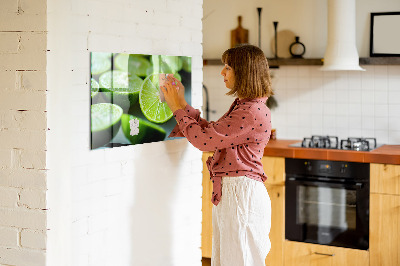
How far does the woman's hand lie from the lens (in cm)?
288

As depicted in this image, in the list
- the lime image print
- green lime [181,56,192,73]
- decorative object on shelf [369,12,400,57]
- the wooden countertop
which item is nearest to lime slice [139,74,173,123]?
the lime image print

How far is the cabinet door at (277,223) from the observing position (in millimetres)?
4398

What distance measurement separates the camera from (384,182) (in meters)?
4.04

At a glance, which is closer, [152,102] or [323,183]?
[152,102]

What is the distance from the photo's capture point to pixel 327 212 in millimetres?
4312

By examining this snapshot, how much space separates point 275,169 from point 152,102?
1739mm

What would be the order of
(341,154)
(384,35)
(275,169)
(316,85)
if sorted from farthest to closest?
(316,85), (384,35), (275,169), (341,154)

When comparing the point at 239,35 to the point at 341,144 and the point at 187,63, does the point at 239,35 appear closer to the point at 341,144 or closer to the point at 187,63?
the point at 341,144

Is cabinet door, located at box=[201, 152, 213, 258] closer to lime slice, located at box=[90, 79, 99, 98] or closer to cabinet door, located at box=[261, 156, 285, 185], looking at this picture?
cabinet door, located at box=[261, 156, 285, 185]

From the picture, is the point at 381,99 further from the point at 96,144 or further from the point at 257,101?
the point at 96,144

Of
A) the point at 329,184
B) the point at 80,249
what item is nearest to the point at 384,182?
the point at 329,184

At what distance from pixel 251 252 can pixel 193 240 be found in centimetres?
56

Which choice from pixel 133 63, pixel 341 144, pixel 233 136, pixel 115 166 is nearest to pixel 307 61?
pixel 341 144

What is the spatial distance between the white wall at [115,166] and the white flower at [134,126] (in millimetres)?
70
